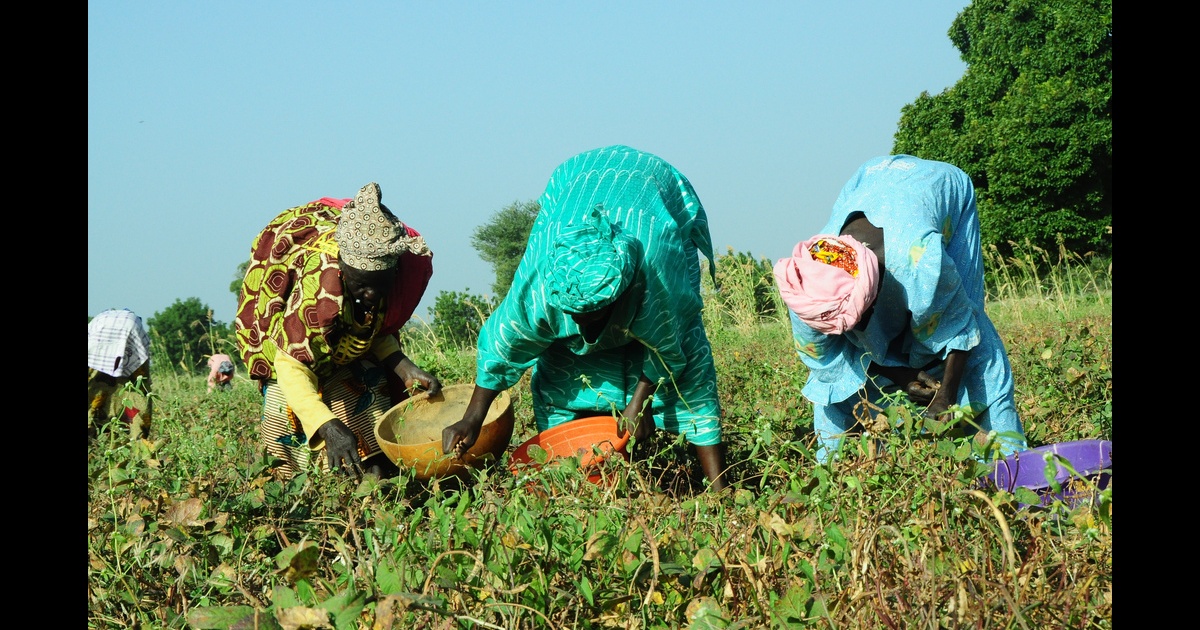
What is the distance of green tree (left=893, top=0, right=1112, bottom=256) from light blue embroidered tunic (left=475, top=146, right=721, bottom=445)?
1782cm

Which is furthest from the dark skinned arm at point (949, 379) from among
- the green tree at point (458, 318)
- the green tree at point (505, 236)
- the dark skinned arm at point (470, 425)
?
the green tree at point (505, 236)

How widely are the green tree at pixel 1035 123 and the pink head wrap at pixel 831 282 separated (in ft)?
60.2

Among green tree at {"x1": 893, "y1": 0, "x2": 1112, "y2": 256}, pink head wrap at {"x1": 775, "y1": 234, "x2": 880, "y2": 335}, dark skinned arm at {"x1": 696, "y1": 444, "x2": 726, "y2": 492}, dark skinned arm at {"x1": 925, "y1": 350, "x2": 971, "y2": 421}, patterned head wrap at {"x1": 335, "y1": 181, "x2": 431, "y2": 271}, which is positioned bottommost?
dark skinned arm at {"x1": 696, "y1": 444, "x2": 726, "y2": 492}

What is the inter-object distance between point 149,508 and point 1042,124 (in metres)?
21.7

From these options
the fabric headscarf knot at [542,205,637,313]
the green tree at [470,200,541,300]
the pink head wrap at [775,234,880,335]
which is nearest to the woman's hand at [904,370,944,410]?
the pink head wrap at [775,234,880,335]

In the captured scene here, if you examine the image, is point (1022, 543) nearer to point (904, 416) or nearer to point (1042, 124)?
point (904, 416)

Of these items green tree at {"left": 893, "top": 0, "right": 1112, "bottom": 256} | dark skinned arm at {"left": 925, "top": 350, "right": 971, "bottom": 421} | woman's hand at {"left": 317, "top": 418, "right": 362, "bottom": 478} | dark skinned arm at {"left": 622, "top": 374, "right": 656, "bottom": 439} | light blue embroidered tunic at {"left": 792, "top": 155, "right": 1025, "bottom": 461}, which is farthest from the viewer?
green tree at {"left": 893, "top": 0, "right": 1112, "bottom": 256}

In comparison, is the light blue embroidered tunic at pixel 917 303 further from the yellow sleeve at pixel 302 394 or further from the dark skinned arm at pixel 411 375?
the yellow sleeve at pixel 302 394

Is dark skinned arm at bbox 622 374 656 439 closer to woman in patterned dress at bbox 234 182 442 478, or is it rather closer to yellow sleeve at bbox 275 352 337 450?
woman in patterned dress at bbox 234 182 442 478

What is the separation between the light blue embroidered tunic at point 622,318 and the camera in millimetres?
3480

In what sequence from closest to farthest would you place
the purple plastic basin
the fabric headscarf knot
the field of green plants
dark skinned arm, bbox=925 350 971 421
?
the field of green plants
the purple plastic basin
the fabric headscarf knot
dark skinned arm, bbox=925 350 971 421

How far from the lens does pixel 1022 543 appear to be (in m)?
2.47

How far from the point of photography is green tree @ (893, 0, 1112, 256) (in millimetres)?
21031

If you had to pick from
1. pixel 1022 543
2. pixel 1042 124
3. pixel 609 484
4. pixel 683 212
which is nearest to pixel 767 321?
pixel 683 212
